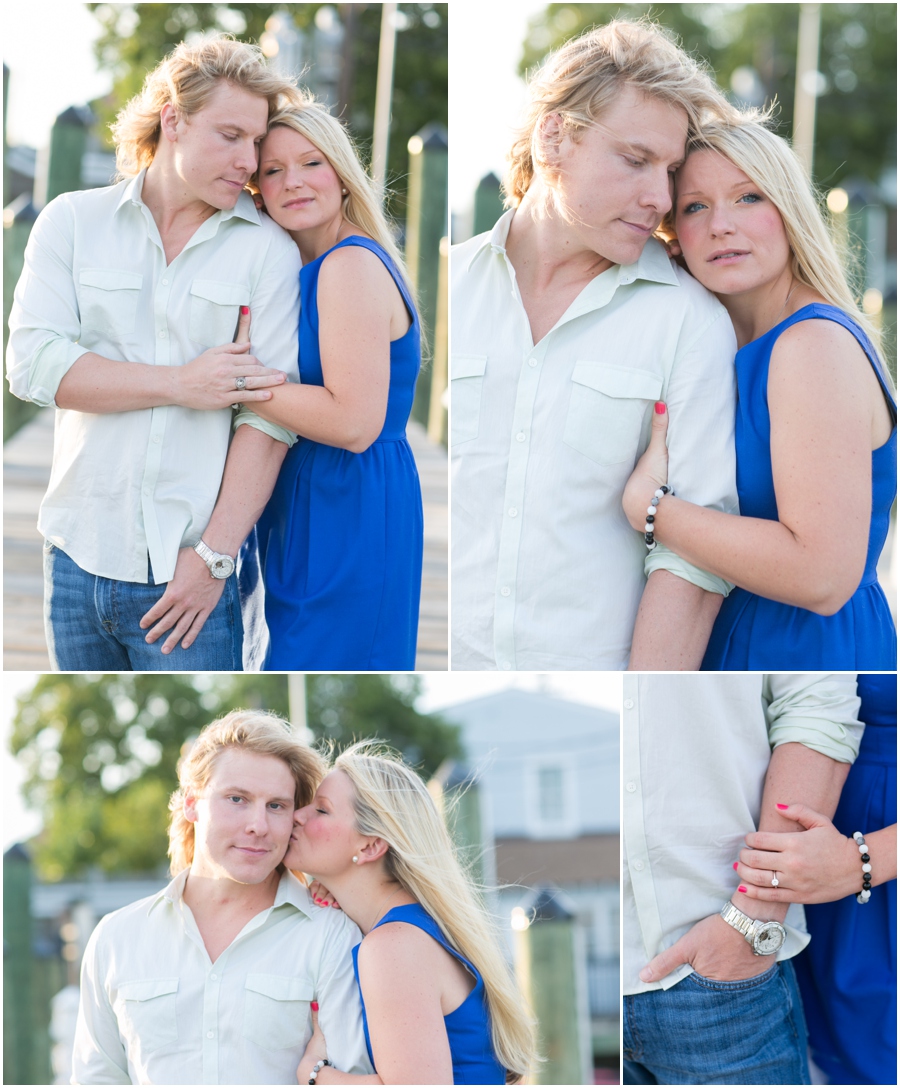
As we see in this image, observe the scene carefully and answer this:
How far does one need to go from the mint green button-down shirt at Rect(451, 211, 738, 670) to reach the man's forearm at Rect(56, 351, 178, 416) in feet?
2.16

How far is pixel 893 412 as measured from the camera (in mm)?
2221

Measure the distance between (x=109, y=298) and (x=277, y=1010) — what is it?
1619mm

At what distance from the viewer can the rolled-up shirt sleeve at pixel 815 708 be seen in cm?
231

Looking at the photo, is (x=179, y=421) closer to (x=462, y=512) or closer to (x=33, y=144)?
(x=462, y=512)

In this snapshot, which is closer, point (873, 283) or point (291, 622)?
point (291, 622)

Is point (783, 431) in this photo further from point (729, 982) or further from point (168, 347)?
point (168, 347)

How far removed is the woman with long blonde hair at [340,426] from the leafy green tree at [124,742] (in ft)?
48.6

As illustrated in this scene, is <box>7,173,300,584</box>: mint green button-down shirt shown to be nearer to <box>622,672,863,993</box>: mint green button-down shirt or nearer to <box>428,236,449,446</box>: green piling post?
<box>622,672,863,993</box>: mint green button-down shirt

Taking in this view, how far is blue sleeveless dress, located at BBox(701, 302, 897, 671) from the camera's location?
85.9 inches

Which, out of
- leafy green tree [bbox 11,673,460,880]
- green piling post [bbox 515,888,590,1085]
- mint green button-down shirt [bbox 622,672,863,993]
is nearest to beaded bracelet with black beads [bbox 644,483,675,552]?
mint green button-down shirt [bbox 622,672,863,993]

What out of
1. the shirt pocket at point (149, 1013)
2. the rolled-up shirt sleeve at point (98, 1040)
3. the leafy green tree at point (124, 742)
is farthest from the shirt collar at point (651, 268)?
the leafy green tree at point (124, 742)

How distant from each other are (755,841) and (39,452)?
146 inches

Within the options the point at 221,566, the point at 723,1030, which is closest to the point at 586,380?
the point at 221,566

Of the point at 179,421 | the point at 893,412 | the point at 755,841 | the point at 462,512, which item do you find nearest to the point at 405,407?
the point at 462,512
